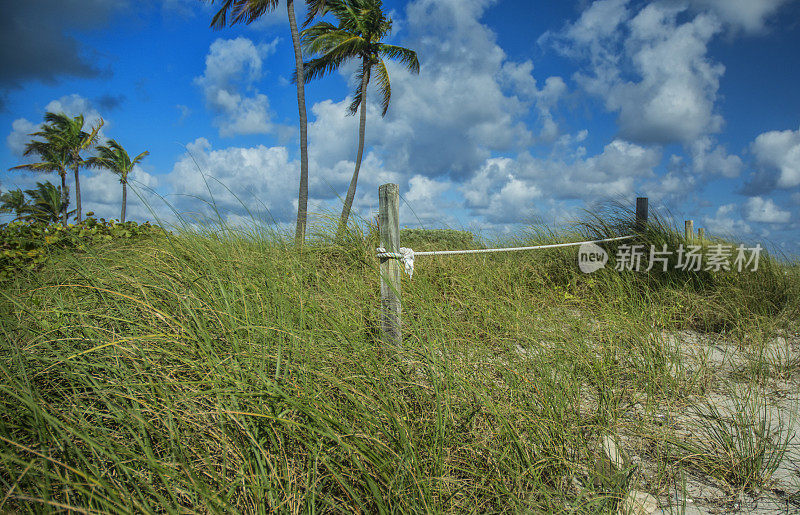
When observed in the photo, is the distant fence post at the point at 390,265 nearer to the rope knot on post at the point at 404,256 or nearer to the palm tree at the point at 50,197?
the rope knot on post at the point at 404,256

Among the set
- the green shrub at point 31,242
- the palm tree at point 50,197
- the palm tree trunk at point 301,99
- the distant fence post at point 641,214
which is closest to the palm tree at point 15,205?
the green shrub at point 31,242

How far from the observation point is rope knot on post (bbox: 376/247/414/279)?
268 centimetres

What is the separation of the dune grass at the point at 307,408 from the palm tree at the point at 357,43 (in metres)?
13.1

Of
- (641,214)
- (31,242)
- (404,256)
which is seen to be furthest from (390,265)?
(641,214)

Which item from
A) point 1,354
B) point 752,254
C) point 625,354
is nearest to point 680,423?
point 625,354

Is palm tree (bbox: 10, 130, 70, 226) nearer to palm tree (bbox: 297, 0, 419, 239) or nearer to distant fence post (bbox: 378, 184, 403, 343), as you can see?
palm tree (bbox: 297, 0, 419, 239)

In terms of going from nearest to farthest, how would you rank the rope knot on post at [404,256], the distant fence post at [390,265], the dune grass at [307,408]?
the dune grass at [307,408]
the distant fence post at [390,265]
the rope knot on post at [404,256]

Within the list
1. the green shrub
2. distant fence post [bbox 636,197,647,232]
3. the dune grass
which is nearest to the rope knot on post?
the dune grass

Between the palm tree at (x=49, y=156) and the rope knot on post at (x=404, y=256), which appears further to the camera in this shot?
the palm tree at (x=49, y=156)

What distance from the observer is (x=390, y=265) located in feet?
8.75

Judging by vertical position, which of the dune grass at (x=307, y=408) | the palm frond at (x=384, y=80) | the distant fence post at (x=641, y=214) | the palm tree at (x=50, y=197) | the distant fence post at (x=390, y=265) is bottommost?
the dune grass at (x=307, y=408)

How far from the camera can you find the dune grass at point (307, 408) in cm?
135

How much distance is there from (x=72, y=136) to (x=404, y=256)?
3134 cm

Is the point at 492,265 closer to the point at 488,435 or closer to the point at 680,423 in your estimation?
the point at 680,423
